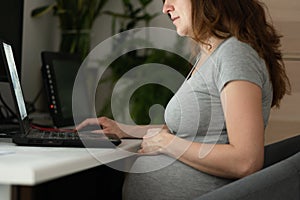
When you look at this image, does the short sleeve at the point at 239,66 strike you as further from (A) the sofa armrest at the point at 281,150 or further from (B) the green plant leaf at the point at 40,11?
(B) the green plant leaf at the point at 40,11

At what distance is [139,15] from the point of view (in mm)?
3689

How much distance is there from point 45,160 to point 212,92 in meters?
0.53

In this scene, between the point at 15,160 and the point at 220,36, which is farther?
the point at 220,36

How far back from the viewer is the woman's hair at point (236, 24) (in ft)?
5.08

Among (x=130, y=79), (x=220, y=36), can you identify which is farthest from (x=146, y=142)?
(x=130, y=79)

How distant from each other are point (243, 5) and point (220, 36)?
12 centimetres

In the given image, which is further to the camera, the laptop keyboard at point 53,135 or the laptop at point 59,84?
the laptop at point 59,84

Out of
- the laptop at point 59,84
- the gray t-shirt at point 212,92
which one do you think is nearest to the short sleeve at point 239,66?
the gray t-shirt at point 212,92

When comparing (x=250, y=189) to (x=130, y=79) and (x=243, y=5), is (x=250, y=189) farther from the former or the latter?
(x=130, y=79)

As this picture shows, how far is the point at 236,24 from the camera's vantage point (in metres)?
1.55

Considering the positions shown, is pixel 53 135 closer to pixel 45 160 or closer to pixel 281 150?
pixel 45 160

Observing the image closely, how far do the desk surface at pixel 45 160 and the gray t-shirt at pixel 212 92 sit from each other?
181mm

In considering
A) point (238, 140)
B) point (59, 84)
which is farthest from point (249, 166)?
point (59, 84)

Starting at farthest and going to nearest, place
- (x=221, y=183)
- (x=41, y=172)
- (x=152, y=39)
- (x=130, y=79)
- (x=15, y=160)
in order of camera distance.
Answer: (x=152, y=39) → (x=130, y=79) → (x=221, y=183) → (x=15, y=160) → (x=41, y=172)
